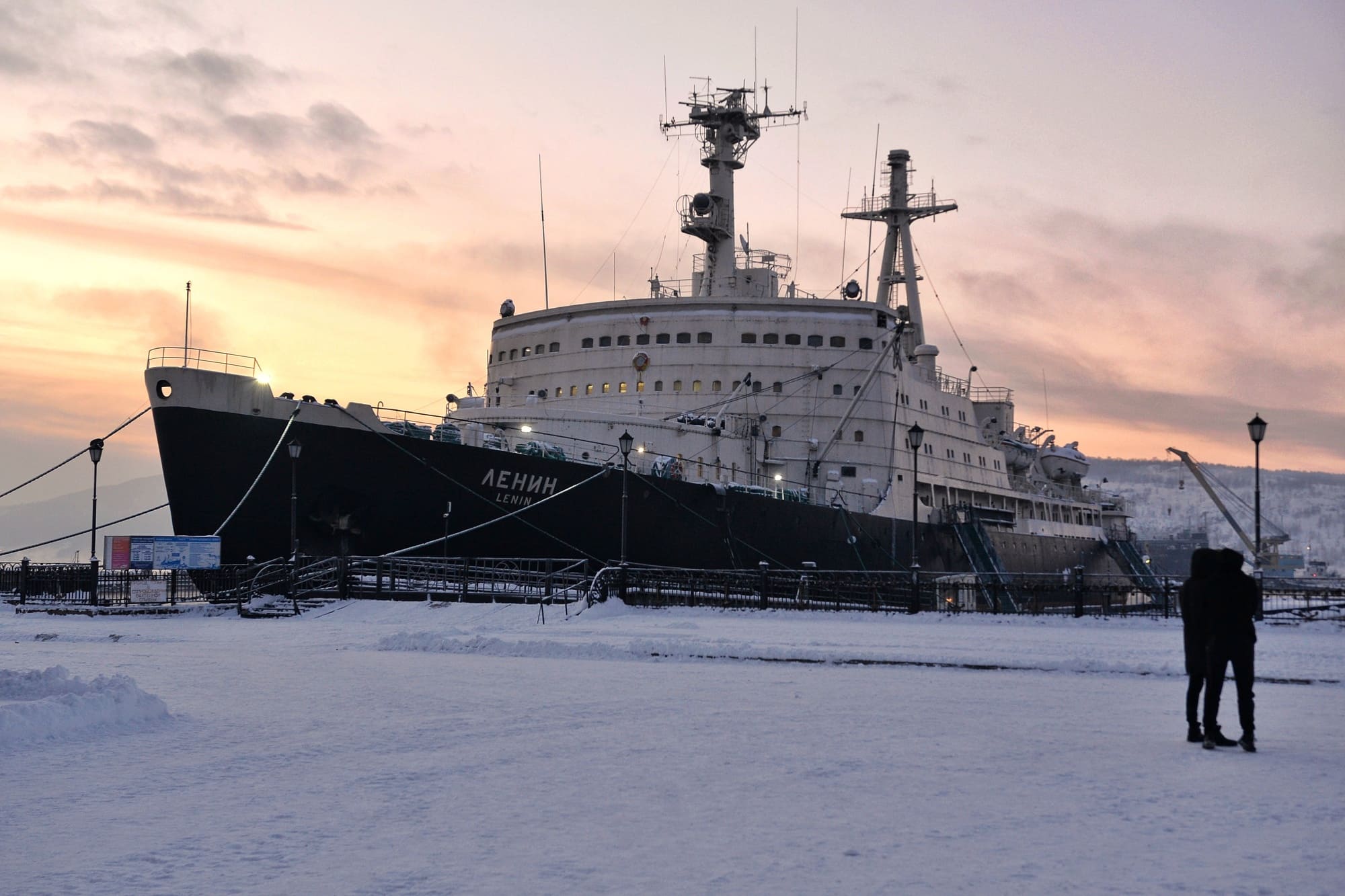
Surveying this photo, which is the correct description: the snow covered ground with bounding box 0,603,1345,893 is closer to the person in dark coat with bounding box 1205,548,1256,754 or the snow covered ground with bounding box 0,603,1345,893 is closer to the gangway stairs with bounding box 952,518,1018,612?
the person in dark coat with bounding box 1205,548,1256,754

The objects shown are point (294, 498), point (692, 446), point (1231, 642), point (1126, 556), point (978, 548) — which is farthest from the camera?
point (1126, 556)

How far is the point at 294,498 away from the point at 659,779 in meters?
20.6

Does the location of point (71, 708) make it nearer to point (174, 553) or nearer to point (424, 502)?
point (174, 553)

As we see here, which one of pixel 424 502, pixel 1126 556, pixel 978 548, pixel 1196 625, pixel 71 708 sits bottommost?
pixel 1126 556

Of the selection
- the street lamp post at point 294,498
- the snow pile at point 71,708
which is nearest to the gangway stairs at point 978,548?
the street lamp post at point 294,498

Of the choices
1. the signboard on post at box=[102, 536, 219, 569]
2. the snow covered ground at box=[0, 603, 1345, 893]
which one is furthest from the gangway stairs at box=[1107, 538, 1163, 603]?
the snow covered ground at box=[0, 603, 1345, 893]

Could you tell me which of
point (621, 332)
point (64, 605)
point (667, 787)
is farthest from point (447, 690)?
point (621, 332)

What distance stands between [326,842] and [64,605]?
986 inches

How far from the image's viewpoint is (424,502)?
28953mm

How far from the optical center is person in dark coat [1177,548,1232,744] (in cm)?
861

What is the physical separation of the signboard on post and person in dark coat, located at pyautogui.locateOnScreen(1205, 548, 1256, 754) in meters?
22.3

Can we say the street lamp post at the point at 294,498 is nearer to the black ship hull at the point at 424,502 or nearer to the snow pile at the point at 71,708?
the black ship hull at the point at 424,502

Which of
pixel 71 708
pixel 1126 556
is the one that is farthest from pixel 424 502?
pixel 1126 556

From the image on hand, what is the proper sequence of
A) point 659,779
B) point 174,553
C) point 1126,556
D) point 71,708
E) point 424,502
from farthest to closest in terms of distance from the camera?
point 1126,556 → point 424,502 → point 174,553 → point 71,708 → point 659,779
